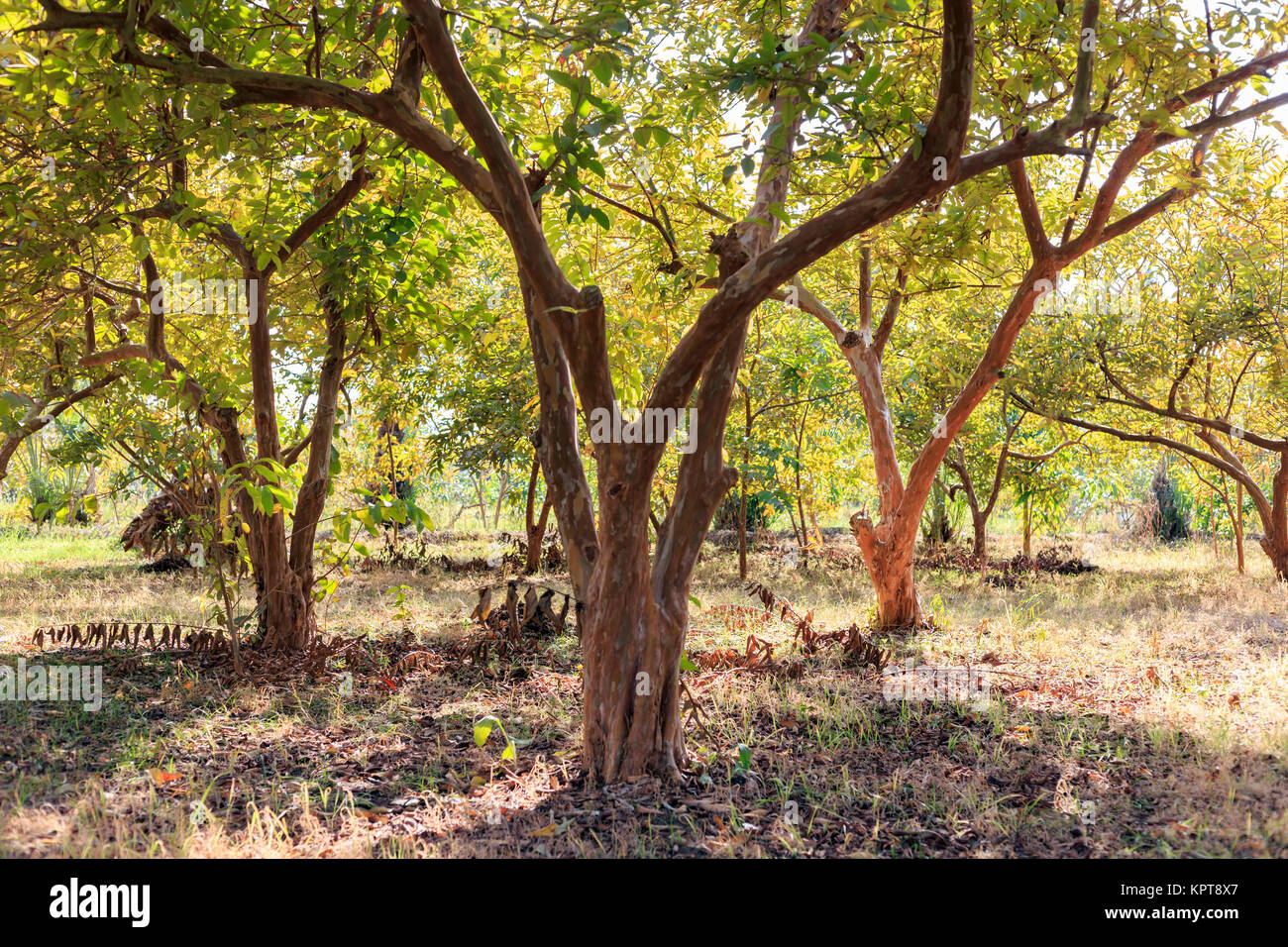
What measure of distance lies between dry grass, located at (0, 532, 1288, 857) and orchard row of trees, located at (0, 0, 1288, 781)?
63 cm

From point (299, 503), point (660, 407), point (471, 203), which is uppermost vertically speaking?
point (471, 203)

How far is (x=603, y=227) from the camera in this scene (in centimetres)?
353

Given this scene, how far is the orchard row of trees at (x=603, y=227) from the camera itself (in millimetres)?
3629

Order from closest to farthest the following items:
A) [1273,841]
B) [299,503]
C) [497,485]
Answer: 1. [1273,841]
2. [299,503]
3. [497,485]

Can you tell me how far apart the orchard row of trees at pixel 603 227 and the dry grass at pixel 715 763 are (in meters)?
0.63

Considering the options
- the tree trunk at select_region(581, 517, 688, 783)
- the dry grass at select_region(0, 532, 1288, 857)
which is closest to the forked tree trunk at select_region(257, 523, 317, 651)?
the dry grass at select_region(0, 532, 1288, 857)

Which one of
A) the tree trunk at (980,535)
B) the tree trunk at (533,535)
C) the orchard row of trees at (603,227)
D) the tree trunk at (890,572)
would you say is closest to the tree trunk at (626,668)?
the orchard row of trees at (603,227)

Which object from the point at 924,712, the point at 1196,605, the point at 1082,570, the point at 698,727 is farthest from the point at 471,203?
the point at 1082,570

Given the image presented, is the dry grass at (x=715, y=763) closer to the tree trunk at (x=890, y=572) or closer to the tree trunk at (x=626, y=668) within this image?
the tree trunk at (x=626, y=668)

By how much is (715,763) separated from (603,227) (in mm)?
2668

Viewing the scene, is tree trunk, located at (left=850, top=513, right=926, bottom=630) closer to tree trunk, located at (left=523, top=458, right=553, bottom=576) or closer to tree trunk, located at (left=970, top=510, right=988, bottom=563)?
tree trunk, located at (left=523, top=458, right=553, bottom=576)

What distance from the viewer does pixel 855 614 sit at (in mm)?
8773

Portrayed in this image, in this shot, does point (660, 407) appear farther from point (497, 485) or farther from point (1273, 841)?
point (497, 485)
